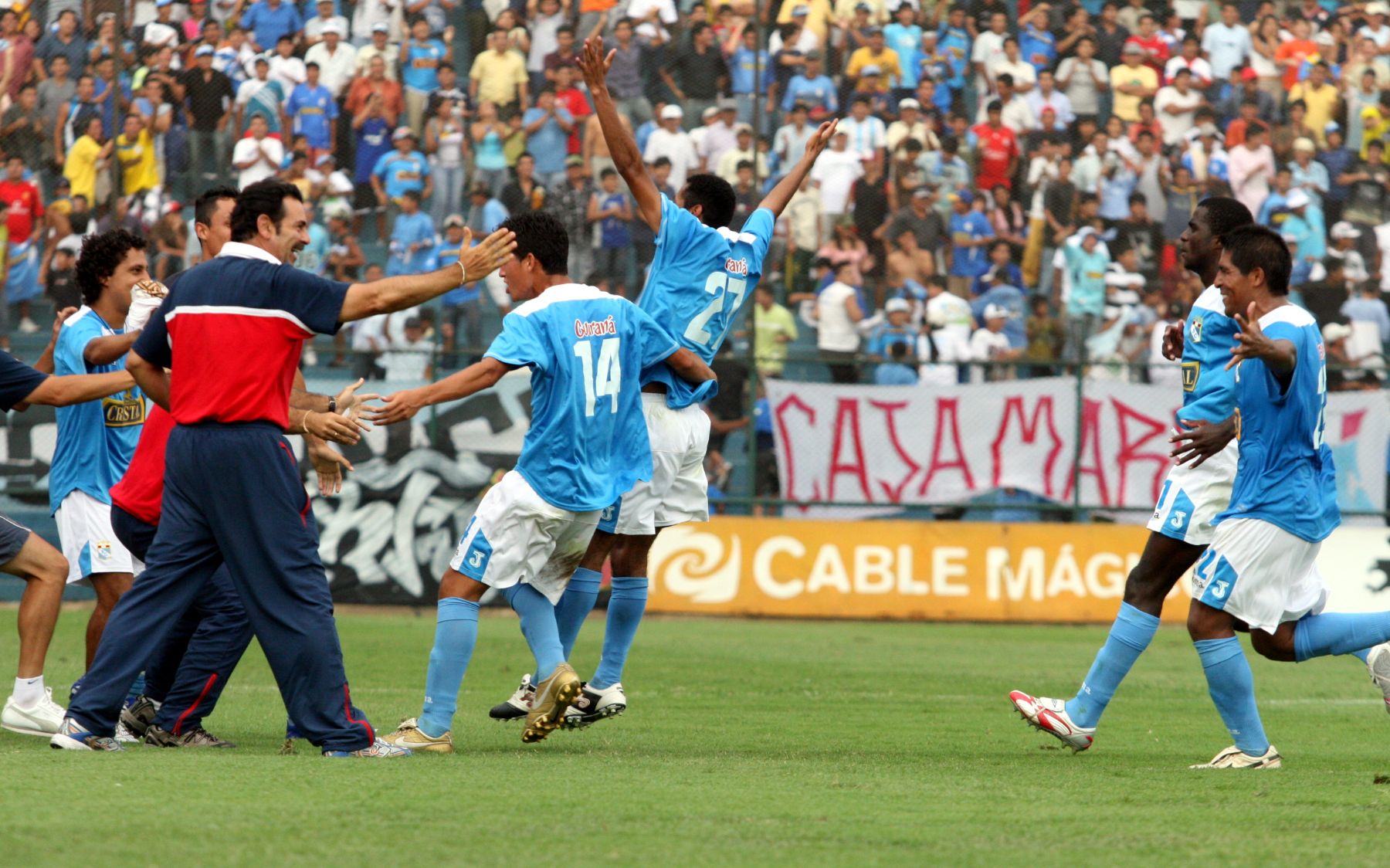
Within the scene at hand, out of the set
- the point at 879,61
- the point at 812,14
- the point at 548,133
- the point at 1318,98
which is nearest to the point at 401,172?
the point at 548,133

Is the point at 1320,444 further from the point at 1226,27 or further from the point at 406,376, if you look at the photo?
the point at 1226,27

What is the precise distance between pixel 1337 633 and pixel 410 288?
4.10 meters

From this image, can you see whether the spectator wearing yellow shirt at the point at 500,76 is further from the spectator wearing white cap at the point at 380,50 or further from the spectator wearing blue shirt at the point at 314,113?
the spectator wearing blue shirt at the point at 314,113

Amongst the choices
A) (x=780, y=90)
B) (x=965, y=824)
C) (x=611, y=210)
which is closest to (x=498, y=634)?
(x=611, y=210)

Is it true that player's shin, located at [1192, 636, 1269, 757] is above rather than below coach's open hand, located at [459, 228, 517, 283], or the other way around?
below

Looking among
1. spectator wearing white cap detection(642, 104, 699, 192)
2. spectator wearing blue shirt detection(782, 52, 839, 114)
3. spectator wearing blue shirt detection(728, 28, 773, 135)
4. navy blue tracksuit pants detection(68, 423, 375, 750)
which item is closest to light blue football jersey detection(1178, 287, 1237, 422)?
navy blue tracksuit pants detection(68, 423, 375, 750)

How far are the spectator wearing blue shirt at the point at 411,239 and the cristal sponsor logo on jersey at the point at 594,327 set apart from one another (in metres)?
11.1

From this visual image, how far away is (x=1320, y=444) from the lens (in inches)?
265

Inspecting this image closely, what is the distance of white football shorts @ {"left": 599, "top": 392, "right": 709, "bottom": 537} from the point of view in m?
7.86

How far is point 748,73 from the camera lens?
18.2 metres

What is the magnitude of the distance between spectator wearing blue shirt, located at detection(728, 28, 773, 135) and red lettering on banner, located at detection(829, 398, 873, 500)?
3579 mm

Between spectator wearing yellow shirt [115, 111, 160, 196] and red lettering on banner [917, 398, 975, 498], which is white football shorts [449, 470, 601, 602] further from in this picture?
spectator wearing yellow shirt [115, 111, 160, 196]

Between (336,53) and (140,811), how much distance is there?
14875mm

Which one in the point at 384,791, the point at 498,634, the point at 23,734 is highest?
the point at 384,791
